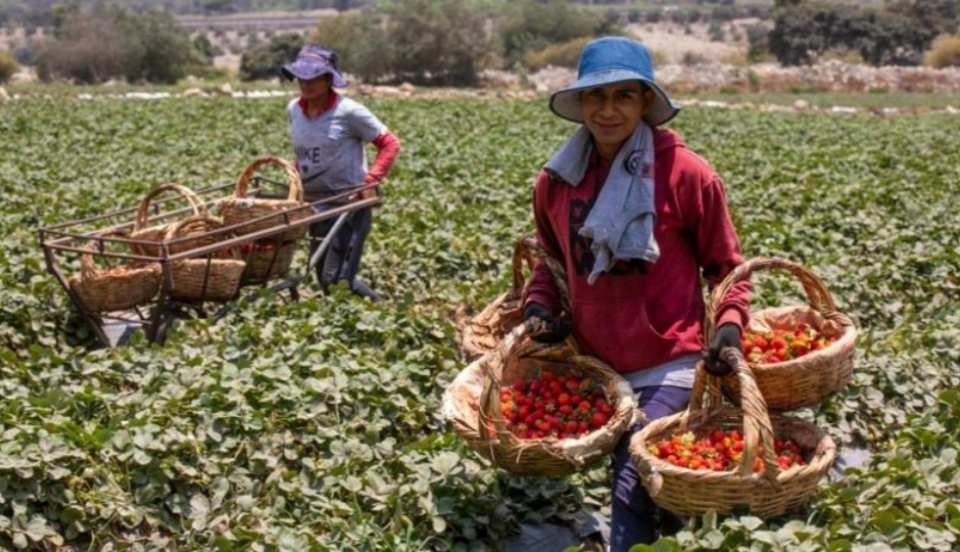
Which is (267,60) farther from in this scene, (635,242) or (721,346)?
(721,346)

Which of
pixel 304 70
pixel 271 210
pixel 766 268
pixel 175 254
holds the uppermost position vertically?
pixel 766 268

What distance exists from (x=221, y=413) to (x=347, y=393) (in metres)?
0.64

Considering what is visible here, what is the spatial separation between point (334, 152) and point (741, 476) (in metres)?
4.61

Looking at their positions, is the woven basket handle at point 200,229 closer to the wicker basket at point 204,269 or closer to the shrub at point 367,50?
the wicker basket at point 204,269

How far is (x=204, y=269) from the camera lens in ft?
22.6

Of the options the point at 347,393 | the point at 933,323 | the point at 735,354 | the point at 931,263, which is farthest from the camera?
the point at 931,263

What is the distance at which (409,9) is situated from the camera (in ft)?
201

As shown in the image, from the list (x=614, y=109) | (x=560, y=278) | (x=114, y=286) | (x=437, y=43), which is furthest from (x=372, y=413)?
(x=437, y=43)

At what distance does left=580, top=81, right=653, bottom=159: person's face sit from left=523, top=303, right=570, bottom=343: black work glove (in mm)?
607

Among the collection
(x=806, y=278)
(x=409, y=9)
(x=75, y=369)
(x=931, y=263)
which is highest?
(x=806, y=278)

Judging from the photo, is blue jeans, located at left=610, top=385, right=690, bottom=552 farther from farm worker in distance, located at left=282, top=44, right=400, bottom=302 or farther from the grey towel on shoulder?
farm worker in distance, located at left=282, top=44, right=400, bottom=302

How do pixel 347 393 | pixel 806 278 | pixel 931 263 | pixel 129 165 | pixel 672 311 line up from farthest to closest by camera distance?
pixel 129 165 → pixel 931 263 → pixel 347 393 → pixel 806 278 → pixel 672 311

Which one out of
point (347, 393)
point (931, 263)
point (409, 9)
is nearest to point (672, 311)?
point (347, 393)

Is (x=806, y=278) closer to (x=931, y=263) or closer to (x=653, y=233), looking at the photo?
(x=653, y=233)
